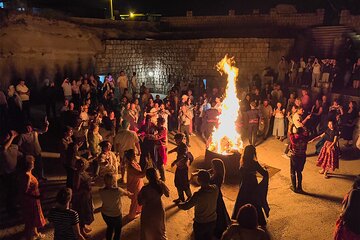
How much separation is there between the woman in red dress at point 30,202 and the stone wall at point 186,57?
14.9 metres

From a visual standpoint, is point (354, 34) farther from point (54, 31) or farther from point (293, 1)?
point (54, 31)

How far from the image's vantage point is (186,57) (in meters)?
22.8

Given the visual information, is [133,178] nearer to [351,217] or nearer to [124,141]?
[124,141]

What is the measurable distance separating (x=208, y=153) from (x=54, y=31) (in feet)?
39.2

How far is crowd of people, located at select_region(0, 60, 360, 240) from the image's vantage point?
5273 millimetres

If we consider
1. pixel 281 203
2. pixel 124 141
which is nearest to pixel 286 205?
pixel 281 203

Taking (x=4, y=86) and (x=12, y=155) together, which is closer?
(x=12, y=155)

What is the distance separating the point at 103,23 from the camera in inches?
870

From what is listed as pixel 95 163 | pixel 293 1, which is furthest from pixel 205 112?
pixel 293 1

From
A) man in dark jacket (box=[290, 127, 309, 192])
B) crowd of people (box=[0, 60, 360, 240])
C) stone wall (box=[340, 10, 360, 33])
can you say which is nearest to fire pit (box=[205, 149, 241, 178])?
crowd of people (box=[0, 60, 360, 240])

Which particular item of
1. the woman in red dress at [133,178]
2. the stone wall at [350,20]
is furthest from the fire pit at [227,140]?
the stone wall at [350,20]

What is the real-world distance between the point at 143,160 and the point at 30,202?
3.27 meters

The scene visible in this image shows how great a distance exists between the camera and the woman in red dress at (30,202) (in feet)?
19.3

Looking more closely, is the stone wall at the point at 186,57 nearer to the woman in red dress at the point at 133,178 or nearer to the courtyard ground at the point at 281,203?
the courtyard ground at the point at 281,203
